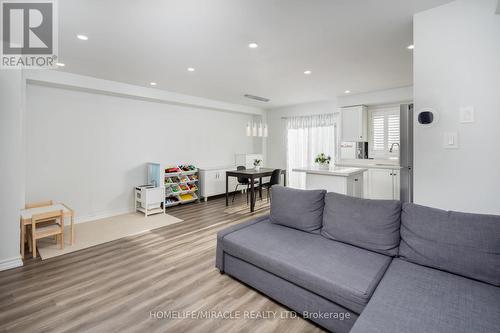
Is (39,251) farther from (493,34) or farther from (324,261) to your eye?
(493,34)

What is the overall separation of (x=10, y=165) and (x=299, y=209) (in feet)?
10.5

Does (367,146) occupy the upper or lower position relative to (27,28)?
lower

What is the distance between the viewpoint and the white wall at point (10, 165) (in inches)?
103

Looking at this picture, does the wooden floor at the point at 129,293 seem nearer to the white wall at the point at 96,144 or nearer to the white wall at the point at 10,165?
the white wall at the point at 10,165

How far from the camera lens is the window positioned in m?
5.40

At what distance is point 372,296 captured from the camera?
151cm

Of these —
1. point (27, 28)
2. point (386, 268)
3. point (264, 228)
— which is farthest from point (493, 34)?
point (27, 28)

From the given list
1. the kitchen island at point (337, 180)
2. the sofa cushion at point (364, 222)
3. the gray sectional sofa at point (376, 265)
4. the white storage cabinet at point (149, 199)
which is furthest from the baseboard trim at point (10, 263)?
the kitchen island at point (337, 180)

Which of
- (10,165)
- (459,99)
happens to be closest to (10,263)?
(10,165)

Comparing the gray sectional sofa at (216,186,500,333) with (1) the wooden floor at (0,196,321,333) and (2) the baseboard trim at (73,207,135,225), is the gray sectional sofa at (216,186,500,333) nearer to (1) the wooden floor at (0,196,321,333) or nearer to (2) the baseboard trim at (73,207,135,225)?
(1) the wooden floor at (0,196,321,333)

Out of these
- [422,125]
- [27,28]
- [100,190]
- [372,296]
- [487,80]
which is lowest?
[372,296]

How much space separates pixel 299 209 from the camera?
2.58m

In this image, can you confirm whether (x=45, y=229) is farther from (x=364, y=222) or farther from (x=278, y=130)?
(x=278, y=130)

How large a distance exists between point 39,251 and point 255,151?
5.81 metres
